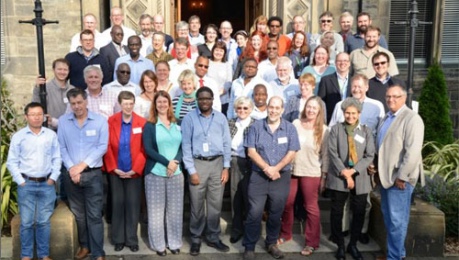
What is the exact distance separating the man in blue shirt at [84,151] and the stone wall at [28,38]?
488cm

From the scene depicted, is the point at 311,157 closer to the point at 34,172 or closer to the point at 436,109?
the point at 34,172

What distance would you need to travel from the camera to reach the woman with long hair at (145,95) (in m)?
5.73

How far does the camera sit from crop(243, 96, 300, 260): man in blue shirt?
5242 millimetres

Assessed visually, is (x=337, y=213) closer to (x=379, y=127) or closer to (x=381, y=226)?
(x=381, y=226)

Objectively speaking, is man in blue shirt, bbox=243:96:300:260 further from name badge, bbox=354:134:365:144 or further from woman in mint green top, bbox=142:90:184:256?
woman in mint green top, bbox=142:90:184:256

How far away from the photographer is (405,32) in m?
10.5

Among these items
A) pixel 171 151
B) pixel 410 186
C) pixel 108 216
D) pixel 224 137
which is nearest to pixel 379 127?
pixel 410 186

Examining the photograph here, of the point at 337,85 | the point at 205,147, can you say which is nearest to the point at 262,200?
the point at 205,147

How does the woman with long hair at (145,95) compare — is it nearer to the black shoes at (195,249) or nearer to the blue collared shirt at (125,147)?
the blue collared shirt at (125,147)

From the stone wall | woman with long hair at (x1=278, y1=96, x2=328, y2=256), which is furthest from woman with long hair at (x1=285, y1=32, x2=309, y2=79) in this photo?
the stone wall

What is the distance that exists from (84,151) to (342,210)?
2837mm

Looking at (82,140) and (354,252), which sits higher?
(82,140)

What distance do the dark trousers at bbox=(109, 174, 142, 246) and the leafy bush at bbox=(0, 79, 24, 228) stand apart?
5.44 ft

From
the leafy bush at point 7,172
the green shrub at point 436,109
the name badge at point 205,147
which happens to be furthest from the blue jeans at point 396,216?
the green shrub at point 436,109
